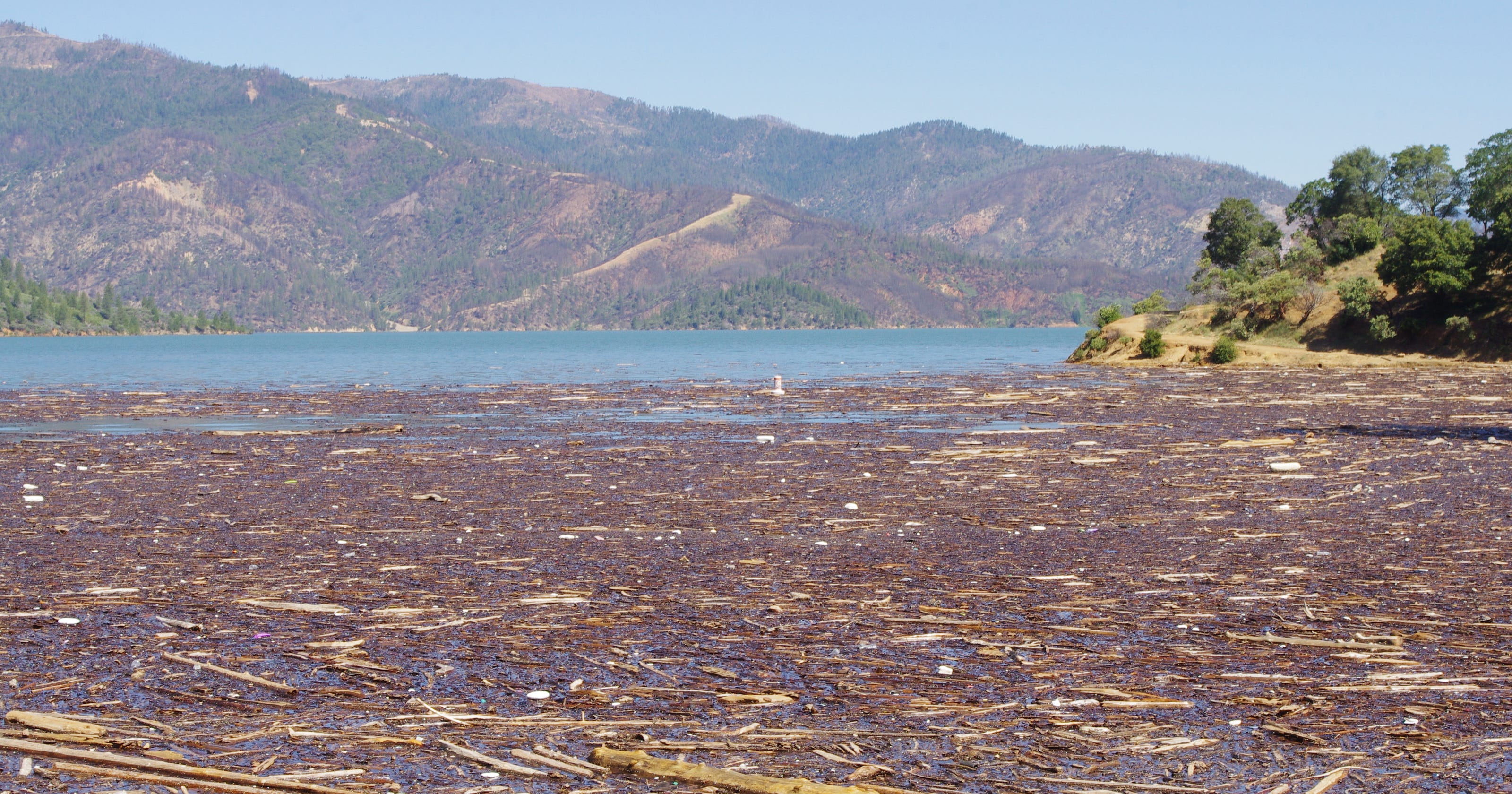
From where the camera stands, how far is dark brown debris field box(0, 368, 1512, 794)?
7340 millimetres

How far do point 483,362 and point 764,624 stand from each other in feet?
280

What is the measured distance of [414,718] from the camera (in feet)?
26.5

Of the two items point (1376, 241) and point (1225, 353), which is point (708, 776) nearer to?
point (1225, 353)

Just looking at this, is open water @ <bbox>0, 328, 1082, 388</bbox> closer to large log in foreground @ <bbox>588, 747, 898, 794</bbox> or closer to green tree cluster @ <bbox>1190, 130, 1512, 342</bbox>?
green tree cluster @ <bbox>1190, 130, 1512, 342</bbox>

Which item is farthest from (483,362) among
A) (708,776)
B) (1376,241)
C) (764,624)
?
(708,776)

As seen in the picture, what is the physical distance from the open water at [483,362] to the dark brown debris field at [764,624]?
39385mm

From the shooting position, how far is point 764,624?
415 inches

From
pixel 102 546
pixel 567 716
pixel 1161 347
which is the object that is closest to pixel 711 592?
pixel 567 716

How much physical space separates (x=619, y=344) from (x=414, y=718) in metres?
162

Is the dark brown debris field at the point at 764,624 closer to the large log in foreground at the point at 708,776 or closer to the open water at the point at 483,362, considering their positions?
the large log in foreground at the point at 708,776

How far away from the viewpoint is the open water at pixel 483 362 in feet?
210

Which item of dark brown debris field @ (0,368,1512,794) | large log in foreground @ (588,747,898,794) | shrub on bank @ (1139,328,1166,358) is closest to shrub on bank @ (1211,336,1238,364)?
shrub on bank @ (1139,328,1166,358)

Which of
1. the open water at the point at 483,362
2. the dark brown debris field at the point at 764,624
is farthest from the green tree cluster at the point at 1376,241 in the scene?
the dark brown debris field at the point at 764,624

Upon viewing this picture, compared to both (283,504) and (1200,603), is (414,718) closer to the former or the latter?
(1200,603)
